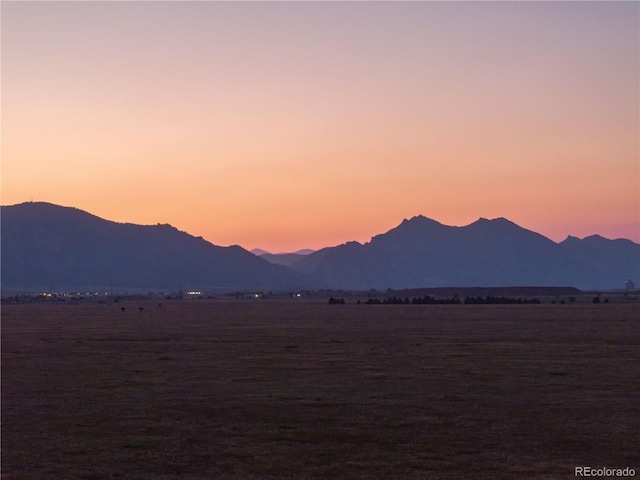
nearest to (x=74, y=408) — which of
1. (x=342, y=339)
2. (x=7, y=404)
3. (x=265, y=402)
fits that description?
(x=7, y=404)

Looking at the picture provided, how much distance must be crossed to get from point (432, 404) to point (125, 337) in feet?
125

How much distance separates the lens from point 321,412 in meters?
24.3

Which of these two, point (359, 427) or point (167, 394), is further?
point (167, 394)

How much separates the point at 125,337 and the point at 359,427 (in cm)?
4056

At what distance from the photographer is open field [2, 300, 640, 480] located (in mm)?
17922

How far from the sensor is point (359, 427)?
21859 mm

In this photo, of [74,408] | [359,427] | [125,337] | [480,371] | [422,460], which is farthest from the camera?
[125,337]

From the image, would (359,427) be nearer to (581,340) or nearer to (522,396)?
(522,396)

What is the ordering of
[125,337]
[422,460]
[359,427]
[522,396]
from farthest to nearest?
[125,337]
[522,396]
[359,427]
[422,460]

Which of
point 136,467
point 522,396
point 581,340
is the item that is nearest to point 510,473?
point 136,467

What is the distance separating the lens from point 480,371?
34469 mm

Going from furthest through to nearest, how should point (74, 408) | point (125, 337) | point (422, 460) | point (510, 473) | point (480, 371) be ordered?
point (125, 337) < point (480, 371) < point (74, 408) < point (422, 460) < point (510, 473)

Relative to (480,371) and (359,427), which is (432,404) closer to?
(359,427)

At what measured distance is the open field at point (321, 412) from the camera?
706 inches
